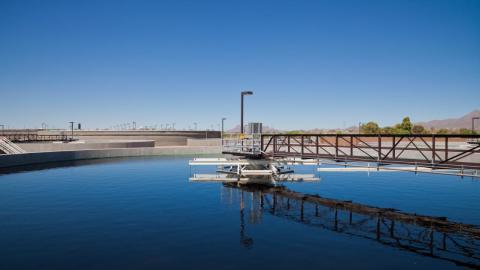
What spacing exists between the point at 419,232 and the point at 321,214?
475 centimetres

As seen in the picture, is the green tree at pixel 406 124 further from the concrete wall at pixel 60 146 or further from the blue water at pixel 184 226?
the concrete wall at pixel 60 146

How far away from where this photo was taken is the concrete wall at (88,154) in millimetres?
38406

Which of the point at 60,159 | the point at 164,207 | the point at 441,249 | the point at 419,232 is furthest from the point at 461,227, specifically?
the point at 60,159

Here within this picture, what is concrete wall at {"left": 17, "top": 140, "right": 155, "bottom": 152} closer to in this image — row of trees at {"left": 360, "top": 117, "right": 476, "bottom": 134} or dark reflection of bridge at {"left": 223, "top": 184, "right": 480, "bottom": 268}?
dark reflection of bridge at {"left": 223, "top": 184, "right": 480, "bottom": 268}

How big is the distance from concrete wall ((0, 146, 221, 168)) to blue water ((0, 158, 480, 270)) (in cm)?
1090

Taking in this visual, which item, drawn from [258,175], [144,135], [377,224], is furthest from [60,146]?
[377,224]

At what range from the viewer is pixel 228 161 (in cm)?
3052

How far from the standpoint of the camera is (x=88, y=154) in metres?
48.4

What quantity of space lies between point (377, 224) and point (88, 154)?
4163 cm

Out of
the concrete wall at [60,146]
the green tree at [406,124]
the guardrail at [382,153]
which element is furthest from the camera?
the green tree at [406,124]

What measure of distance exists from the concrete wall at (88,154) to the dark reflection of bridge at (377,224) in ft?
90.3

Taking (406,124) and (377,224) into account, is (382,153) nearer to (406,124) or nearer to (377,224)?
(377,224)

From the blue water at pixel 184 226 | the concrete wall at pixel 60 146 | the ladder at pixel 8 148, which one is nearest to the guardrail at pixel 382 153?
the blue water at pixel 184 226

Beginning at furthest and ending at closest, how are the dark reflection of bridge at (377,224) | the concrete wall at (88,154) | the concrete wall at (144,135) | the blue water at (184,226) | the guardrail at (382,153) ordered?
1. the concrete wall at (144,135)
2. the concrete wall at (88,154)
3. the guardrail at (382,153)
4. the dark reflection of bridge at (377,224)
5. the blue water at (184,226)
